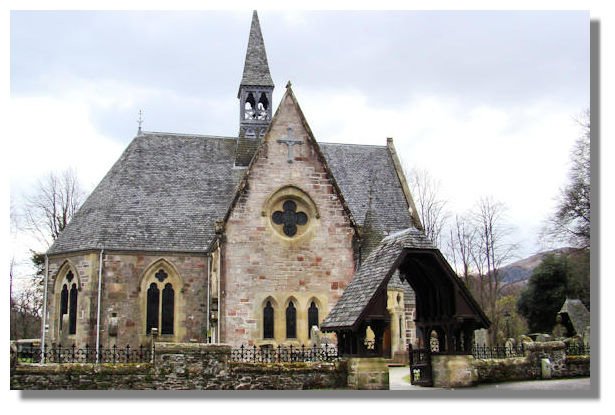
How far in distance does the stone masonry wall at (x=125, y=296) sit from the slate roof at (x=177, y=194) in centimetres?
50

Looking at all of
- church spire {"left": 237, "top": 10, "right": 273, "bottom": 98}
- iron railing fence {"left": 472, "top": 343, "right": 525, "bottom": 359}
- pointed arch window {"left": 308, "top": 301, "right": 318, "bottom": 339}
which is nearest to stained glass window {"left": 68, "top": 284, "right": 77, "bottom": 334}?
pointed arch window {"left": 308, "top": 301, "right": 318, "bottom": 339}

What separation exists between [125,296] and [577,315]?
22.9 metres

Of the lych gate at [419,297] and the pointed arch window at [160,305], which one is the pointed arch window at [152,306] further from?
the lych gate at [419,297]

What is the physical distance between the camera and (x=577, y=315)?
36625 mm

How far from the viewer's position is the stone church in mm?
26391

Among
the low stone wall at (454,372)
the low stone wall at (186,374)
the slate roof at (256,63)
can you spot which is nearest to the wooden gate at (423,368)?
the low stone wall at (454,372)

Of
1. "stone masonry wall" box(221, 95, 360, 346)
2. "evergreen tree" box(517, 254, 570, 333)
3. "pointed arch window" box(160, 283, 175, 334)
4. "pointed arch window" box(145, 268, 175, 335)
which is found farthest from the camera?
"evergreen tree" box(517, 254, 570, 333)

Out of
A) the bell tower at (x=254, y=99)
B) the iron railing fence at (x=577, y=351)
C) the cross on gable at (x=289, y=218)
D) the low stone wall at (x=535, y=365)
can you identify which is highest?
the bell tower at (x=254, y=99)

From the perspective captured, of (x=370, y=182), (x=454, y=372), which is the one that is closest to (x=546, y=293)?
(x=370, y=182)

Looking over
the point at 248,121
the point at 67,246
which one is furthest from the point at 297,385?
the point at 248,121

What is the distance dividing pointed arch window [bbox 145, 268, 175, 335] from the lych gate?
41.9ft

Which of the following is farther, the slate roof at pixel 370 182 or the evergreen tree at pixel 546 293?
the evergreen tree at pixel 546 293

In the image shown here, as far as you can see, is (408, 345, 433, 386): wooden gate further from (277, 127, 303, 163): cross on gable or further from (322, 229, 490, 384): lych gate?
(277, 127, 303, 163): cross on gable

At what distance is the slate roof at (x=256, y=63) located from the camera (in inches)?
1402
